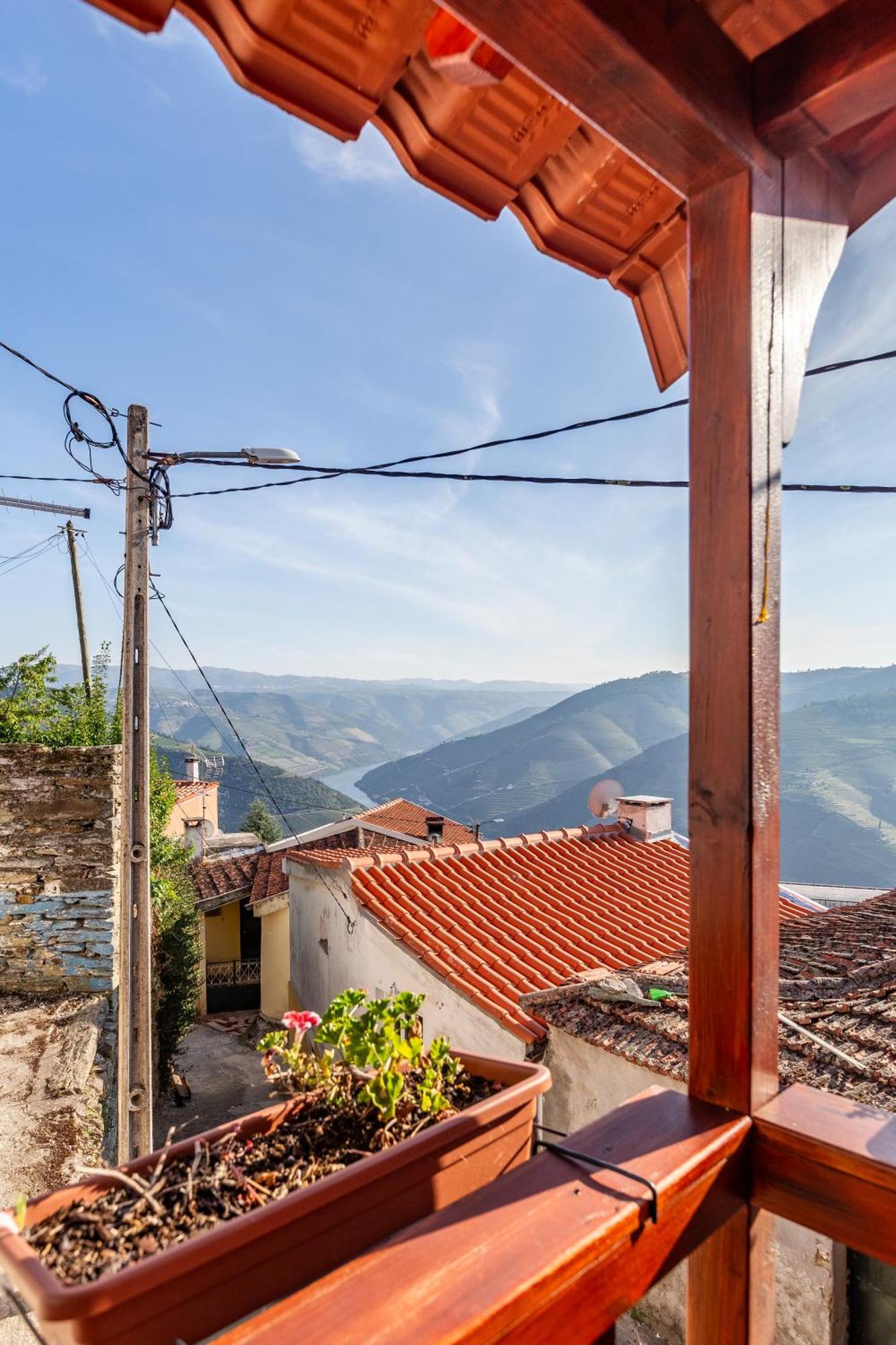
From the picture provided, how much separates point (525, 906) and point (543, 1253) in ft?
17.4

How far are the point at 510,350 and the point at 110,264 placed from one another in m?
3.24

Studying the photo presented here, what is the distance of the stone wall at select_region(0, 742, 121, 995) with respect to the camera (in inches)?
180

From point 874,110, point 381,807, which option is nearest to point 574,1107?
point 874,110

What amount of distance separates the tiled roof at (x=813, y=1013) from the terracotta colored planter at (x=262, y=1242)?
1390 mm

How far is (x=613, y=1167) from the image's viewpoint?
0.69 m

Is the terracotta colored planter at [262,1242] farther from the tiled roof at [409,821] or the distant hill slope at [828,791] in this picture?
the distant hill slope at [828,791]

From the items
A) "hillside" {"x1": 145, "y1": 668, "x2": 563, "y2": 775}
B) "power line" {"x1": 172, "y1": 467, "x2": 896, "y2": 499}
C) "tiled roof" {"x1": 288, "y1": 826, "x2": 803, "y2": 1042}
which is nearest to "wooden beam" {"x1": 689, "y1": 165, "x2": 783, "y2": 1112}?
"power line" {"x1": 172, "y1": 467, "x2": 896, "y2": 499}

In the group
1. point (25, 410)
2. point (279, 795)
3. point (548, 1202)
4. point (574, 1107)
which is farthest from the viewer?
point (279, 795)

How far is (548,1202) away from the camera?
635 mm

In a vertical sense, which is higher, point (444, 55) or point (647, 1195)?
point (444, 55)

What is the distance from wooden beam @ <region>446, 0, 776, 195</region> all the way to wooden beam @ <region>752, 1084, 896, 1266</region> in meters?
1.12

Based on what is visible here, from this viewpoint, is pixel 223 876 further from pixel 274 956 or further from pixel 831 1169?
pixel 831 1169

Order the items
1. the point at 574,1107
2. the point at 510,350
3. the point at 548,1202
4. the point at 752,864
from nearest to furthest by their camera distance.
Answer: the point at 548,1202 < the point at 752,864 < the point at 574,1107 < the point at 510,350

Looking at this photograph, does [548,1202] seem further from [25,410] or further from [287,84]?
[25,410]
